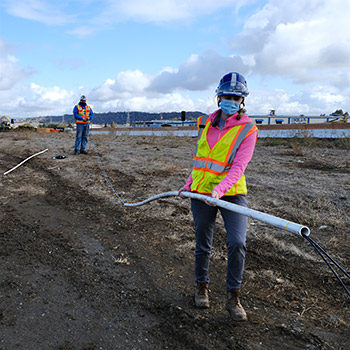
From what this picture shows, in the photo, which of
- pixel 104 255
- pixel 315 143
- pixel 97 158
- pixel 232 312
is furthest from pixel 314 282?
pixel 315 143

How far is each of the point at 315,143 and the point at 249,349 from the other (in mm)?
15036

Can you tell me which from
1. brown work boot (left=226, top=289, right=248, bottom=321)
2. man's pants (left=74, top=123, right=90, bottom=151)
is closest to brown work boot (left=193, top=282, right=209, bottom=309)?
brown work boot (left=226, top=289, right=248, bottom=321)

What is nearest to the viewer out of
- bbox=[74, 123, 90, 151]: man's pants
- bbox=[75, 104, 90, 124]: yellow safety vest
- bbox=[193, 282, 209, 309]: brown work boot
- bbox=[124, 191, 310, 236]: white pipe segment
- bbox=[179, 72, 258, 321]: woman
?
bbox=[124, 191, 310, 236]: white pipe segment

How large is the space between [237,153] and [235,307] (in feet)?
4.52

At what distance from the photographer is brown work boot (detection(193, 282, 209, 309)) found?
11.1 ft

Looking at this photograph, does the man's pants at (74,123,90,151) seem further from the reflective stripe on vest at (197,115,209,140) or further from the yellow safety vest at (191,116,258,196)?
the yellow safety vest at (191,116,258,196)

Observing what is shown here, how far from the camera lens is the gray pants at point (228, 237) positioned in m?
3.09

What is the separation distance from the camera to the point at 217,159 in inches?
126

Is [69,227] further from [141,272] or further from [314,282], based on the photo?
[314,282]

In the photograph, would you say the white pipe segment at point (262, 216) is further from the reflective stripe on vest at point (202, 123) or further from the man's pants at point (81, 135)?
the man's pants at point (81, 135)

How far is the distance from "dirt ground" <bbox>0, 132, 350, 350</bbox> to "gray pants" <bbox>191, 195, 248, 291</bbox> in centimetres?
37

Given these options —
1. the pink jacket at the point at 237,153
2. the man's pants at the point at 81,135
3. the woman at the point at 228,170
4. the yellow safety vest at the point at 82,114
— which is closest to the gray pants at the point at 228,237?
the woman at the point at 228,170

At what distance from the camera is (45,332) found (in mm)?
2986

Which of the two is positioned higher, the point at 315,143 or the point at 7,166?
the point at 315,143
